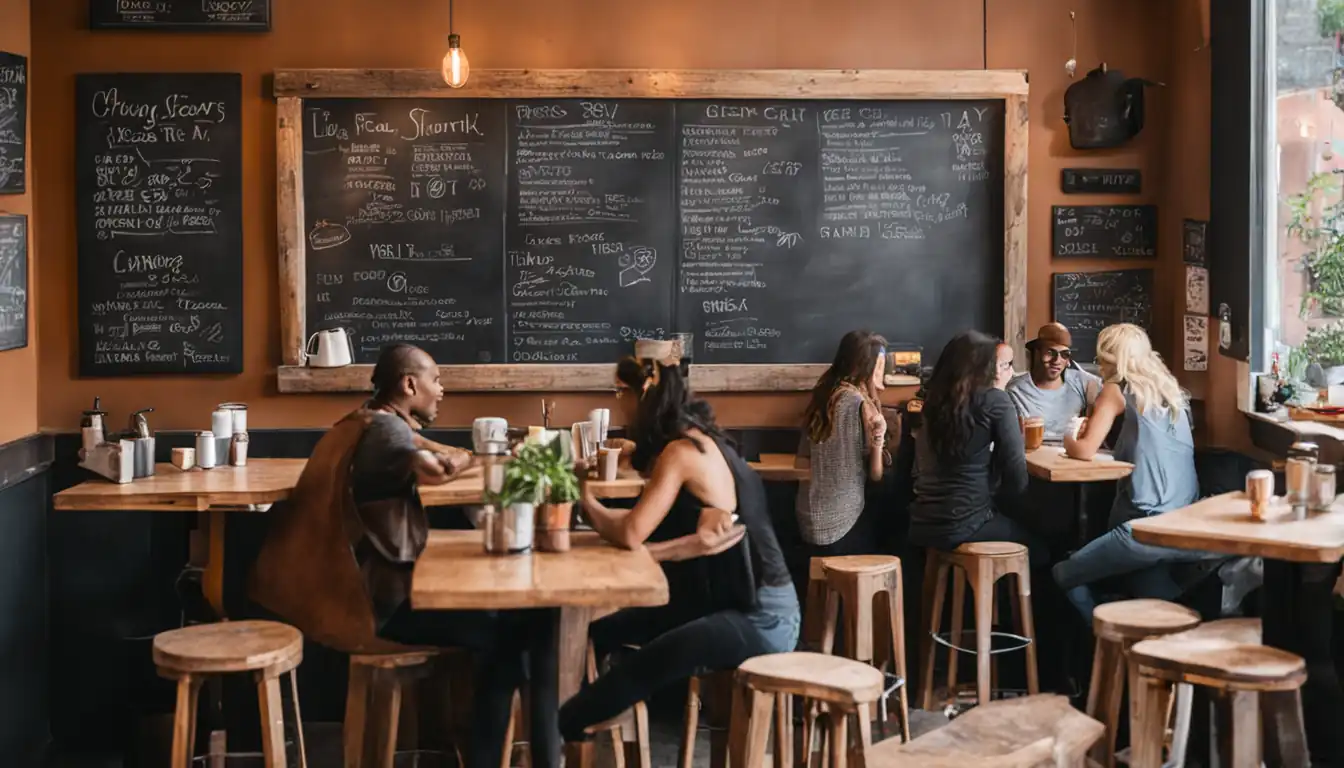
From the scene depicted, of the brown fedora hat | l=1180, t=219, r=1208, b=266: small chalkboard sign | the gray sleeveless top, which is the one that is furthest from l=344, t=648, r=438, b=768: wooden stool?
l=1180, t=219, r=1208, b=266: small chalkboard sign

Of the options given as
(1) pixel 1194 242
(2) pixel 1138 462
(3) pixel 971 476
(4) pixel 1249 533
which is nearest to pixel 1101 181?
(1) pixel 1194 242

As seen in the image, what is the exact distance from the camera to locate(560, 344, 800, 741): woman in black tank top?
4234mm

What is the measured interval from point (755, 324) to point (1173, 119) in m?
1.99

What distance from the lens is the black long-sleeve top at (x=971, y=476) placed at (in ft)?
18.9

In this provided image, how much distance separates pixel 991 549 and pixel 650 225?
6.60 feet

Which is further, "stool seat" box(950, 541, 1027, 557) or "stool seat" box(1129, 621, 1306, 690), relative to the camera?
"stool seat" box(950, 541, 1027, 557)

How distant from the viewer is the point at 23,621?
5.92m

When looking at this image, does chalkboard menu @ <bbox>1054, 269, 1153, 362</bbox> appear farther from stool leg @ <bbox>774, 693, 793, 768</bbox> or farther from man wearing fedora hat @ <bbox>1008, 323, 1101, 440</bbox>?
stool leg @ <bbox>774, 693, 793, 768</bbox>

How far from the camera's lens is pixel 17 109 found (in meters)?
5.88

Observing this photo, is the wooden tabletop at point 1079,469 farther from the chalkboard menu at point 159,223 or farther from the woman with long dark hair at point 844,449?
the chalkboard menu at point 159,223

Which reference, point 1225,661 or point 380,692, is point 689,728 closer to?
point 380,692

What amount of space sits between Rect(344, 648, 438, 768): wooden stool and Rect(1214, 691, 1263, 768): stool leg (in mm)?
2298

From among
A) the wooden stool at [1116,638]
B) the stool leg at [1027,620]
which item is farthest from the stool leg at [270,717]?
the stool leg at [1027,620]

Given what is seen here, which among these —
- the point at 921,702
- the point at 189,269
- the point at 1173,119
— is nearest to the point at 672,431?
the point at 921,702
